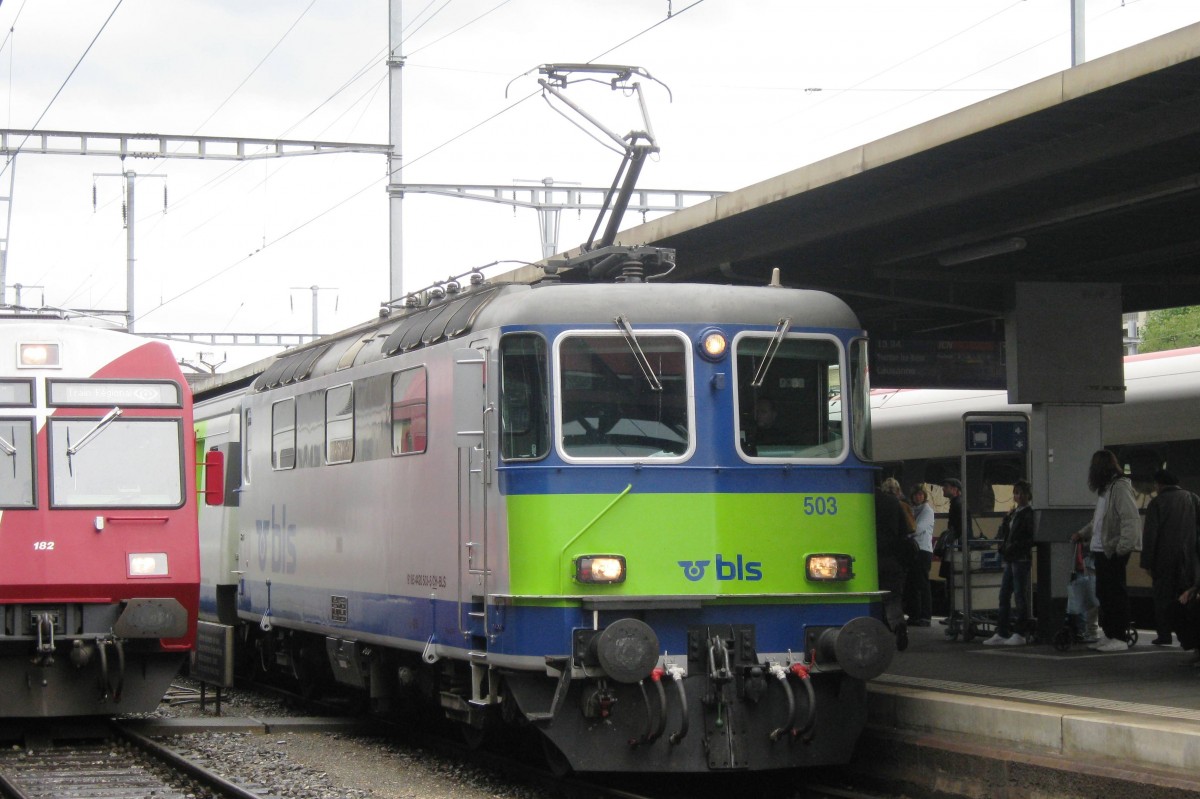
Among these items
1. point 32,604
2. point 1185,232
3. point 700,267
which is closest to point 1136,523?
point 1185,232

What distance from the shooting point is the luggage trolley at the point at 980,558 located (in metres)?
14.9

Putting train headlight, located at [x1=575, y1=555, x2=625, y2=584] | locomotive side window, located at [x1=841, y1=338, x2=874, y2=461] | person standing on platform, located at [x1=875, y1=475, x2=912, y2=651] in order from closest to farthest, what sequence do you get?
1. train headlight, located at [x1=575, y1=555, x2=625, y2=584]
2. locomotive side window, located at [x1=841, y1=338, x2=874, y2=461]
3. person standing on platform, located at [x1=875, y1=475, x2=912, y2=651]

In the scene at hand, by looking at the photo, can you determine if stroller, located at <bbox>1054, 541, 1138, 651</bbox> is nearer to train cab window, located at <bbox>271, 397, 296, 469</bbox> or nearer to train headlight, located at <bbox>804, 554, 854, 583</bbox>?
train headlight, located at <bbox>804, 554, 854, 583</bbox>

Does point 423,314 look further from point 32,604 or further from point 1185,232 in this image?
point 1185,232

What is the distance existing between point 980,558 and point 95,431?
8.33m

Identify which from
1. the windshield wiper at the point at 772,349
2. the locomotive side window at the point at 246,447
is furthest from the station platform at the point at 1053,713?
the locomotive side window at the point at 246,447

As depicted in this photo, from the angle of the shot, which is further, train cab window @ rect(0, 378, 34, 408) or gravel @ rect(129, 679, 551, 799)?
train cab window @ rect(0, 378, 34, 408)

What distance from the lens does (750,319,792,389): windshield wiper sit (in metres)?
9.98

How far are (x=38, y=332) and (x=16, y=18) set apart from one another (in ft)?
19.1

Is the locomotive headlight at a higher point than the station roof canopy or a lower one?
lower

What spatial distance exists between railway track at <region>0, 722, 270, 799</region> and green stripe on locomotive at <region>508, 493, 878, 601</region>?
2338 mm

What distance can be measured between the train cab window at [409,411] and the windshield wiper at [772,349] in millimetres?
2395

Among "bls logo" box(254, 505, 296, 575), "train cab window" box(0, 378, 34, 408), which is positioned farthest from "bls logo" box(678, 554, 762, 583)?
"train cab window" box(0, 378, 34, 408)

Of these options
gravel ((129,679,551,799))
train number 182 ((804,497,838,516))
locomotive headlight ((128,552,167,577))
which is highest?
train number 182 ((804,497,838,516))
